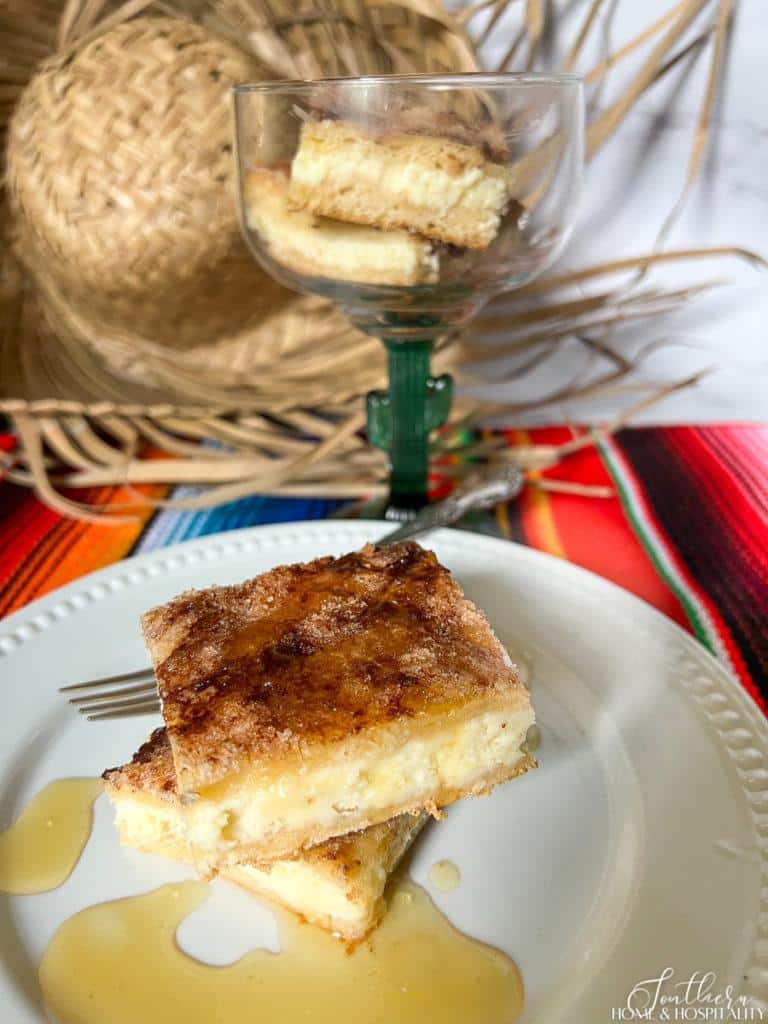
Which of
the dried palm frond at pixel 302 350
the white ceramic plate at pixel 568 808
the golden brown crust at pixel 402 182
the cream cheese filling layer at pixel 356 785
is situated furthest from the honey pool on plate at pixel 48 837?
the golden brown crust at pixel 402 182

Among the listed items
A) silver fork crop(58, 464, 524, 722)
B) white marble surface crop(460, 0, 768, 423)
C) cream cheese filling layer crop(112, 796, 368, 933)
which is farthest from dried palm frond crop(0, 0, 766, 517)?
cream cheese filling layer crop(112, 796, 368, 933)

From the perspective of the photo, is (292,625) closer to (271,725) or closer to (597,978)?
(271,725)

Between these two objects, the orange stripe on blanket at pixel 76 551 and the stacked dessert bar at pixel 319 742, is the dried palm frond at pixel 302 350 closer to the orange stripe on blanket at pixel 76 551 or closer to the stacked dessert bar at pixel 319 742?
the orange stripe on blanket at pixel 76 551

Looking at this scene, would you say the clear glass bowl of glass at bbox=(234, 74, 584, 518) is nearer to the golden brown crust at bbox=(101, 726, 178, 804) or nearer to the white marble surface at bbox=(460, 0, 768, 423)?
the white marble surface at bbox=(460, 0, 768, 423)

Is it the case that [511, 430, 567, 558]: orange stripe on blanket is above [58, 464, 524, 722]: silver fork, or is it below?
below

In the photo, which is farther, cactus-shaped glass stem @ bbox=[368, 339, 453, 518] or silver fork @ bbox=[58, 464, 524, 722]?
cactus-shaped glass stem @ bbox=[368, 339, 453, 518]

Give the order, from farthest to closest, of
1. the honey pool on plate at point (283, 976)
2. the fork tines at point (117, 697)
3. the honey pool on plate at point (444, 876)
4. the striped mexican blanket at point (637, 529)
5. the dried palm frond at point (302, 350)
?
the dried palm frond at point (302, 350) < the striped mexican blanket at point (637, 529) < the fork tines at point (117, 697) < the honey pool on plate at point (444, 876) < the honey pool on plate at point (283, 976)
